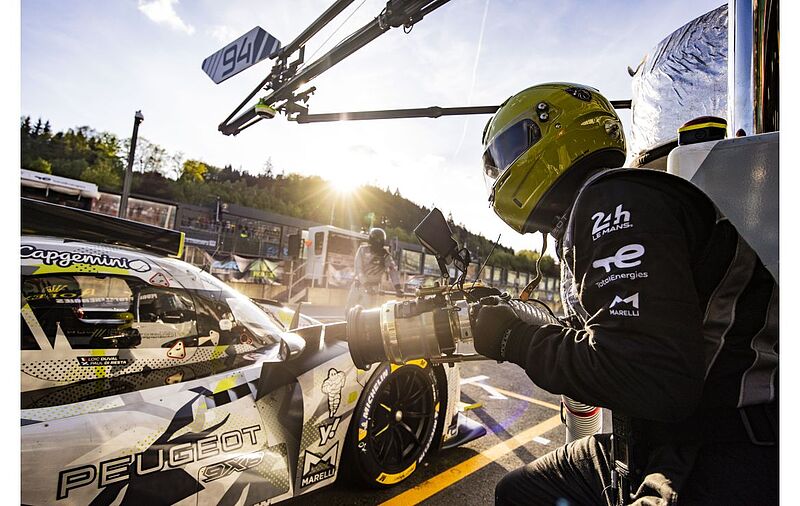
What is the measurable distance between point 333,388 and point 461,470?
3.81 ft

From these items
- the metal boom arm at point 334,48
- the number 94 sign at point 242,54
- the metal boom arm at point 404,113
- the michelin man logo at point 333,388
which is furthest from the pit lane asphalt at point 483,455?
the number 94 sign at point 242,54

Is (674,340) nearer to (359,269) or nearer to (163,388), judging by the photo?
(163,388)

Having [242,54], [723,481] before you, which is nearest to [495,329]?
[723,481]

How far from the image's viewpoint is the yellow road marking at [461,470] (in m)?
2.42

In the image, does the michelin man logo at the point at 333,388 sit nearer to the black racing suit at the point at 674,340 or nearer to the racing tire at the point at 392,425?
the racing tire at the point at 392,425

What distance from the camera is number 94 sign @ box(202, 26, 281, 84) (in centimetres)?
547

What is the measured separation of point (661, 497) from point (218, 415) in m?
1.67

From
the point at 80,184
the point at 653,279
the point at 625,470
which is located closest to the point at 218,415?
the point at 625,470

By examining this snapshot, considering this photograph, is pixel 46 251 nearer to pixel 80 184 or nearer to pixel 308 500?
pixel 308 500

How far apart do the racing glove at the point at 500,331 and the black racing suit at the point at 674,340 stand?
0.13 ft

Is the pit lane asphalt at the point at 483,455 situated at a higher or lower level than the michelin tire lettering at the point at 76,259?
lower

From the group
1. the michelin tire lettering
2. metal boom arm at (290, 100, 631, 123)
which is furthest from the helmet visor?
metal boom arm at (290, 100, 631, 123)

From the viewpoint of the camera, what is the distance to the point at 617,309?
3.05 ft

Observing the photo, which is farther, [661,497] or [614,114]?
[614,114]
